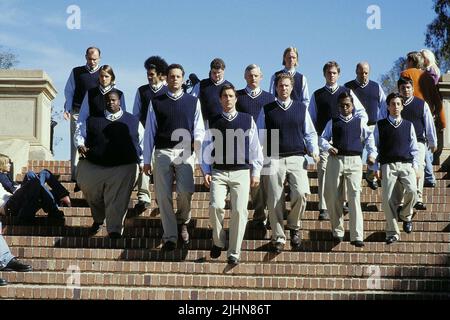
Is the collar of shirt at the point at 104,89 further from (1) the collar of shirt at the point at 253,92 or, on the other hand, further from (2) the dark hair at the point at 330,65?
(2) the dark hair at the point at 330,65

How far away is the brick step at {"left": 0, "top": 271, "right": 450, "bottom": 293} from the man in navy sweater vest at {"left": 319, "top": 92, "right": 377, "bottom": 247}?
2.91ft

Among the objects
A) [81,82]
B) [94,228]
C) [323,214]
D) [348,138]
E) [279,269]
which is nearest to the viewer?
[279,269]

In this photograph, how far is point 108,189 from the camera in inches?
422

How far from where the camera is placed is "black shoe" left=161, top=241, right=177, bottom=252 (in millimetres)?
10203

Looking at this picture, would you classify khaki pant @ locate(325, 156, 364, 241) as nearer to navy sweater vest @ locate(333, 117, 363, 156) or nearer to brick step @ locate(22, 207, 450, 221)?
navy sweater vest @ locate(333, 117, 363, 156)

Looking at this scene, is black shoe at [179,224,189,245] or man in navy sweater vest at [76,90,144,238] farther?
man in navy sweater vest at [76,90,144,238]

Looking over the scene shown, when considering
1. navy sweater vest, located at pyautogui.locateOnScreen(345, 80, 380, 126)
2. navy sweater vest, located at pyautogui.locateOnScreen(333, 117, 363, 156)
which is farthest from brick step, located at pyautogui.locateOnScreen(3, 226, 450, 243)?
navy sweater vest, located at pyautogui.locateOnScreen(345, 80, 380, 126)

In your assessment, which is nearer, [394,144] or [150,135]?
[150,135]

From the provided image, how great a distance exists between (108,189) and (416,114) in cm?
394

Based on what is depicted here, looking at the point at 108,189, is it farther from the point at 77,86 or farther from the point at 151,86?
the point at 77,86

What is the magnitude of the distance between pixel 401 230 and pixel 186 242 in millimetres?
2522

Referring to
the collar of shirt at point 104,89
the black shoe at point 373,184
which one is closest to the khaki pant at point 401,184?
the black shoe at point 373,184

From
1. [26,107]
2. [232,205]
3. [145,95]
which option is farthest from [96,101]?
[26,107]
